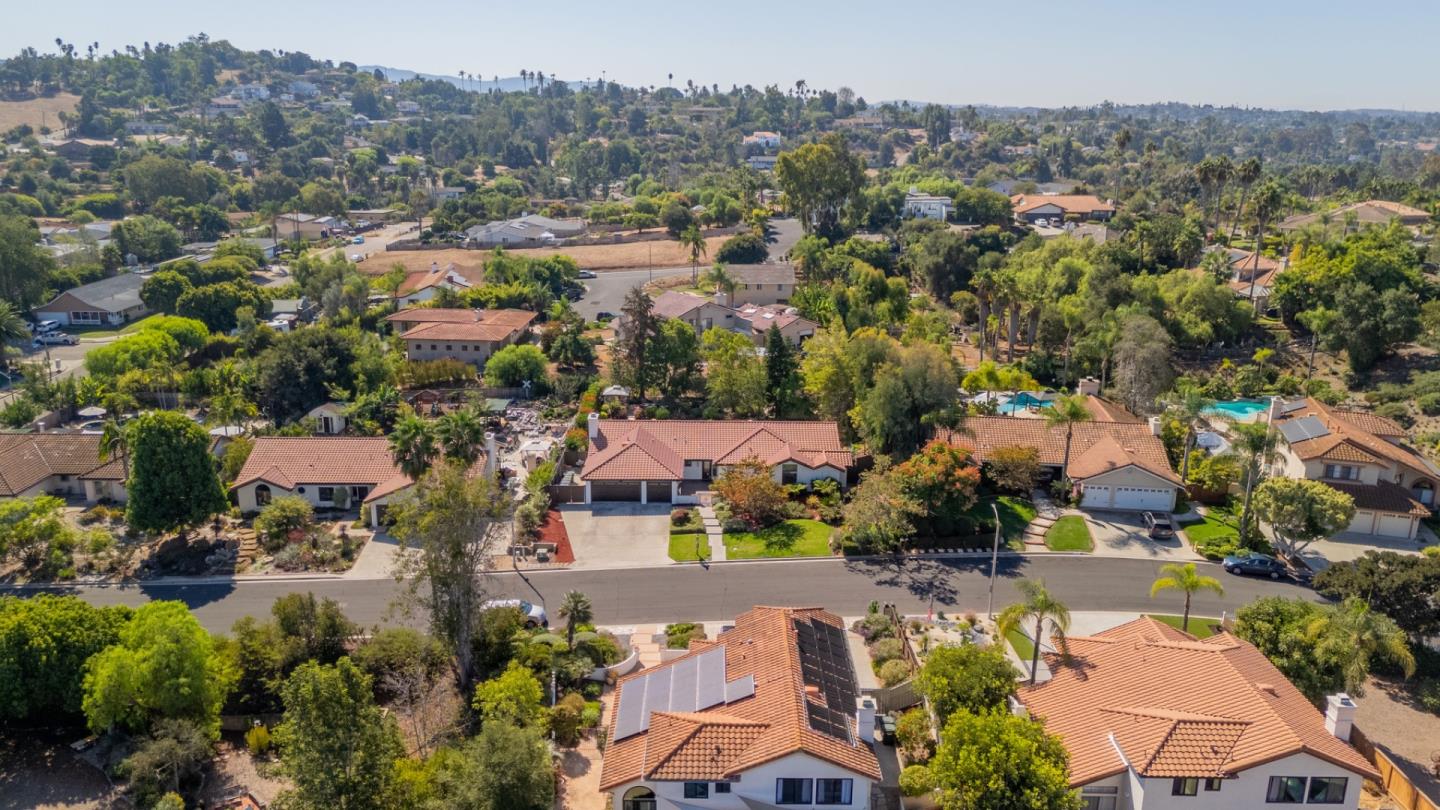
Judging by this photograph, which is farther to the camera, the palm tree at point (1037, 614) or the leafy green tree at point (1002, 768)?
the palm tree at point (1037, 614)

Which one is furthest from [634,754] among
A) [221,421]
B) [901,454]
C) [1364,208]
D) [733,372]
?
[1364,208]

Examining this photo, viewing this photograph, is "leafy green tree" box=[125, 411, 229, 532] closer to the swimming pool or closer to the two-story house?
the two-story house

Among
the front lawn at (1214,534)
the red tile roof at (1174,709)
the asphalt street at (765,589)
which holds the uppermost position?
the red tile roof at (1174,709)

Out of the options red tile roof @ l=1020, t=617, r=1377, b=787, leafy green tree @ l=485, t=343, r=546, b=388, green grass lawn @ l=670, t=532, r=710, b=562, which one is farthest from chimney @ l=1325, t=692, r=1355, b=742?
leafy green tree @ l=485, t=343, r=546, b=388

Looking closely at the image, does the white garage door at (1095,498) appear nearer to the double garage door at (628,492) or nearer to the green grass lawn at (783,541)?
the green grass lawn at (783,541)

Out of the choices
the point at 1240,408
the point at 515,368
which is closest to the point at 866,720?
the point at 515,368

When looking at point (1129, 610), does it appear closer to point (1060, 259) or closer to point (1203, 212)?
point (1060, 259)

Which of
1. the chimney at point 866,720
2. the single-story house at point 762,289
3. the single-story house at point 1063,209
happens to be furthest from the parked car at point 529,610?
the single-story house at point 1063,209
